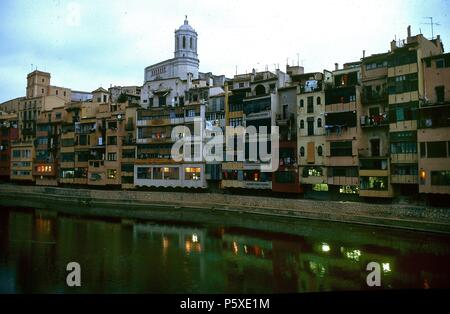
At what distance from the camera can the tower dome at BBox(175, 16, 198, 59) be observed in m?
95.3

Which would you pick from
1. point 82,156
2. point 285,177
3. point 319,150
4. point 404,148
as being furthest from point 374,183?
point 82,156

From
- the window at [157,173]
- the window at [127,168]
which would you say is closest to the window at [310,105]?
the window at [157,173]

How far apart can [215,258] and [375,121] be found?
24.6m

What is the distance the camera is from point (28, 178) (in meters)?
71.8

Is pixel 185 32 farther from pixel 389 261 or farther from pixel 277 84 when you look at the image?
pixel 389 261

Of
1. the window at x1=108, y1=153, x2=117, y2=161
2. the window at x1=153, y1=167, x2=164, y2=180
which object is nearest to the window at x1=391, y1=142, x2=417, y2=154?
the window at x1=153, y1=167, x2=164, y2=180

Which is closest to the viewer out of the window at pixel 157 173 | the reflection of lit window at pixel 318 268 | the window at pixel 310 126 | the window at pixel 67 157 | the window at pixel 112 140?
the reflection of lit window at pixel 318 268

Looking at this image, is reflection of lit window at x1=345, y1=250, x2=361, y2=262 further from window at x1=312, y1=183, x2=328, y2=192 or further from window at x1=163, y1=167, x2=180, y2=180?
window at x1=163, y1=167, x2=180, y2=180

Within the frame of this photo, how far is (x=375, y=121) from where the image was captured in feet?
130

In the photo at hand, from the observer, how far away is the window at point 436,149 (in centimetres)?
3341

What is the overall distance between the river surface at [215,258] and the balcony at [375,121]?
38.7 ft

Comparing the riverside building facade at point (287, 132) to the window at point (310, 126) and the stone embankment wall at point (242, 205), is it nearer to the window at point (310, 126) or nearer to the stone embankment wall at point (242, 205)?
the window at point (310, 126)

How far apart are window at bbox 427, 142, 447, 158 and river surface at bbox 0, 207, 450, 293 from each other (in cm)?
772

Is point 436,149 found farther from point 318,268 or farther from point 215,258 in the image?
point 215,258
